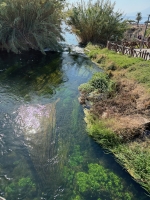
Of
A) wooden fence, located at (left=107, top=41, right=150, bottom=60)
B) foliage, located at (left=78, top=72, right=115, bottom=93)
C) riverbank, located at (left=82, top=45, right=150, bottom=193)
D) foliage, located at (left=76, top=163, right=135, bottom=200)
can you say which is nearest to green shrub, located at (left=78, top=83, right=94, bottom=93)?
foliage, located at (left=78, top=72, right=115, bottom=93)

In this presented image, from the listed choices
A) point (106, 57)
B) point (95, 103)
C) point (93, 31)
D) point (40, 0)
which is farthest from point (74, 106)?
point (93, 31)

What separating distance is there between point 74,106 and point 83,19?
15244mm

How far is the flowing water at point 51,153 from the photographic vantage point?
17.7 feet

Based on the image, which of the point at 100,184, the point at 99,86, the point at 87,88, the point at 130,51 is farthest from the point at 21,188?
the point at 130,51

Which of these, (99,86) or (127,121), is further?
(99,86)

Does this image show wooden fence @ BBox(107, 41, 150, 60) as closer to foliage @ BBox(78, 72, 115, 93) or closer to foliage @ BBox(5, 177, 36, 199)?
foliage @ BBox(78, 72, 115, 93)

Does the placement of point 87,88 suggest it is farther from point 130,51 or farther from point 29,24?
point 29,24

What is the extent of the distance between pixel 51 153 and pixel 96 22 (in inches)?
721

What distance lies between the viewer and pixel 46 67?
50.1ft

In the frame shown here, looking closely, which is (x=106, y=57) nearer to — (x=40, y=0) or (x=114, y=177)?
(x=40, y=0)

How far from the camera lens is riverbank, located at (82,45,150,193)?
613 cm

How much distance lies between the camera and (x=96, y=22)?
2145 centimetres

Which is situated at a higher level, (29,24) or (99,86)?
(29,24)

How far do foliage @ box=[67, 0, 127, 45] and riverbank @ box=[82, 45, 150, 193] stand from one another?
11.2 metres
